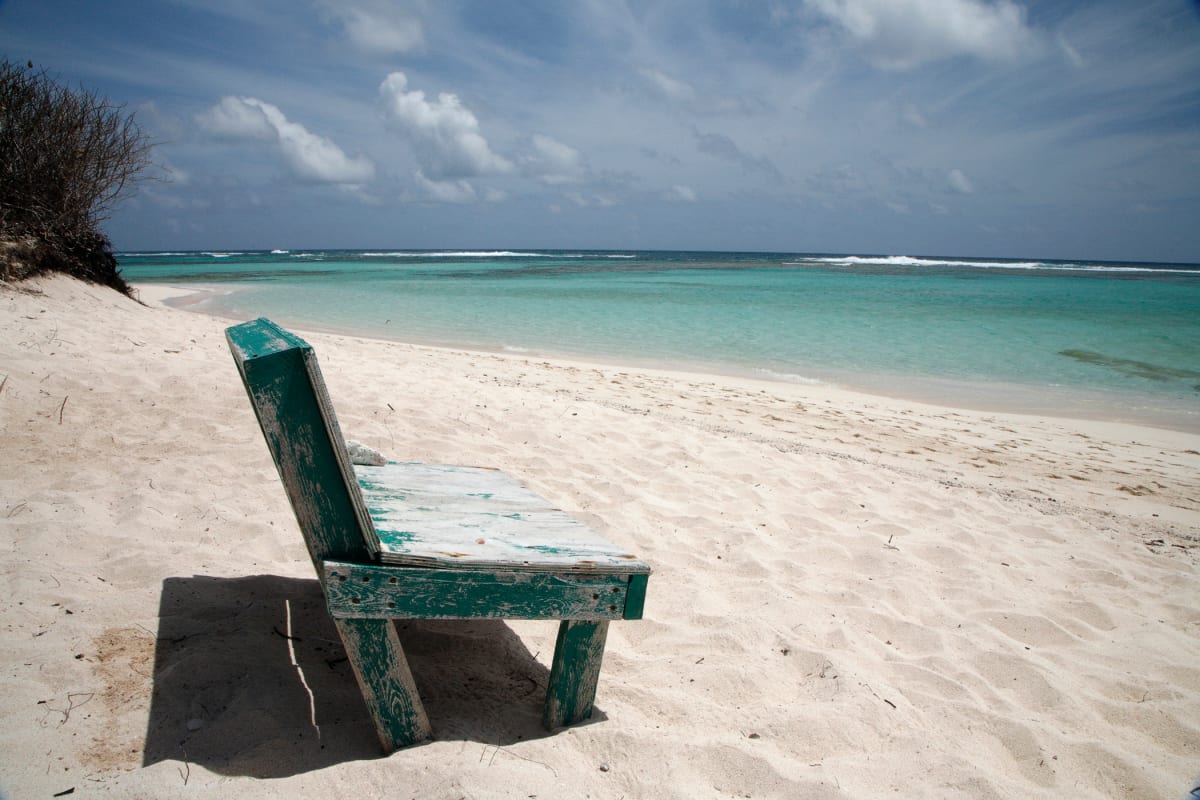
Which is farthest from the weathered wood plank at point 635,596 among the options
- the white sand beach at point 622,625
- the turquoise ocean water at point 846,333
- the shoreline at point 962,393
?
the turquoise ocean water at point 846,333

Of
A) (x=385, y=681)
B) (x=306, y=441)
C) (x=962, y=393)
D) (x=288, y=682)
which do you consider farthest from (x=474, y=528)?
(x=962, y=393)

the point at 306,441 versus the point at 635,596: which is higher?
the point at 306,441

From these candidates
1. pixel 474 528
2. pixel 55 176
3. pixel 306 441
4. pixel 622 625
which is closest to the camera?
pixel 306 441

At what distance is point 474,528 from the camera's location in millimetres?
1949

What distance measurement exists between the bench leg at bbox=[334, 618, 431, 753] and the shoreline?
26.1 feet

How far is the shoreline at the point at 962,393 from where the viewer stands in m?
8.01

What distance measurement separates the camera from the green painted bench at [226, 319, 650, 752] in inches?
57.0

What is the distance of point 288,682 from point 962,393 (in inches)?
370

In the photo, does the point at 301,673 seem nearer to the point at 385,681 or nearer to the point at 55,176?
the point at 385,681

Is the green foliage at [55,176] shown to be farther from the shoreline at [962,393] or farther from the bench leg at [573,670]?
the bench leg at [573,670]

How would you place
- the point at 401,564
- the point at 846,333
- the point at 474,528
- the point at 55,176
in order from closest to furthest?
the point at 401,564 → the point at 474,528 → the point at 55,176 → the point at 846,333

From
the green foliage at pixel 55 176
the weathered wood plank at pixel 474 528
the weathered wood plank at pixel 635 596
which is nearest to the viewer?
the weathered wood plank at pixel 474 528

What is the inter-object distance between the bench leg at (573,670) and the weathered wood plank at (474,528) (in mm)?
224

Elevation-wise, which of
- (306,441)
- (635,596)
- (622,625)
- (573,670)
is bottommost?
(622,625)
